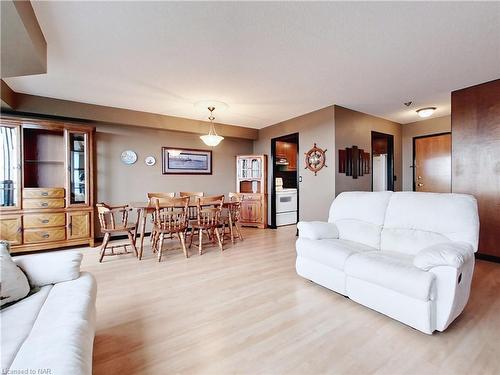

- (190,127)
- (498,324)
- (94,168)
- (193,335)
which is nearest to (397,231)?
(498,324)

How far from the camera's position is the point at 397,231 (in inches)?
90.9

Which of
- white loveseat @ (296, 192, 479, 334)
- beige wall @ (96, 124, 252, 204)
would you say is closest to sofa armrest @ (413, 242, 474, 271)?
white loveseat @ (296, 192, 479, 334)

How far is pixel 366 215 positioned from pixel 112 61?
3.29m

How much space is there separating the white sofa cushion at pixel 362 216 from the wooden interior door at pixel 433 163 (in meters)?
3.11

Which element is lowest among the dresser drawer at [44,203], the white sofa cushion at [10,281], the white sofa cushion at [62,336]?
the white sofa cushion at [62,336]

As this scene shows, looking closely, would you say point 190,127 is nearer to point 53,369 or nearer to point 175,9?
point 175,9

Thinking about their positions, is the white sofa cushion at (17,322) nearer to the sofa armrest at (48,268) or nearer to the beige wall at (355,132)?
the sofa armrest at (48,268)

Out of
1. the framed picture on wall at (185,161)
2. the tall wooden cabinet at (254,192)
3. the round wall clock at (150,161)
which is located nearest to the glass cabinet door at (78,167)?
the round wall clock at (150,161)

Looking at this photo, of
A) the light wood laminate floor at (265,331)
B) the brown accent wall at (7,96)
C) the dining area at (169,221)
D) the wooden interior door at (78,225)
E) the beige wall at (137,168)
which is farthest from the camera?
the beige wall at (137,168)

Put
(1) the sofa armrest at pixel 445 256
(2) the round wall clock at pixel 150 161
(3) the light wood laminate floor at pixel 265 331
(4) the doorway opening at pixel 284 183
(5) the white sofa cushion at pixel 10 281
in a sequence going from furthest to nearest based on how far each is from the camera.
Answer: (4) the doorway opening at pixel 284 183 → (2) the round wall clock at pixel 150 161 → (1) the sofa armrest at pixel 445 256 → (3) the light wood laminate floor at pixel 265 331 → (5) the white sofa cushion at pixel 10 281

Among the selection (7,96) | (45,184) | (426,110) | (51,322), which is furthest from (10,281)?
(426,110)

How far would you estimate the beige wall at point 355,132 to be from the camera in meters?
4.11

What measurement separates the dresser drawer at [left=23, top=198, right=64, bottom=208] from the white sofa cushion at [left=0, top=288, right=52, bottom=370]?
9.49 feet

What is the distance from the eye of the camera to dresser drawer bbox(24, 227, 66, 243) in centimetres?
348
